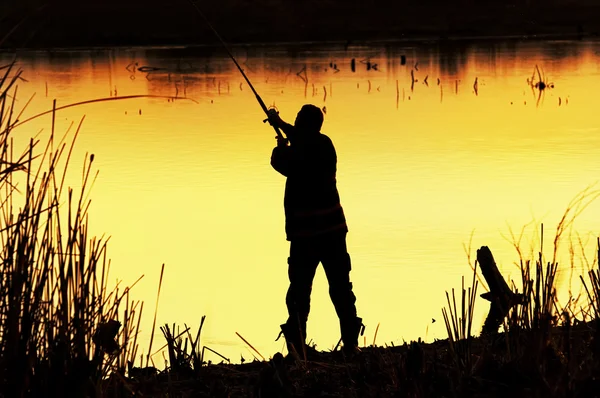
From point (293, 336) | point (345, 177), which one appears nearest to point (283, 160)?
point (293, 336)

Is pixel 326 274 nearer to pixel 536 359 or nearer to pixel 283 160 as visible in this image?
pixel 283 160

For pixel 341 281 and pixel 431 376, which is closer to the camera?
pixel 431 376

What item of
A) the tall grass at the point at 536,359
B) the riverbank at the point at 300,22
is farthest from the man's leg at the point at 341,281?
the riverbank at the point at 300,22

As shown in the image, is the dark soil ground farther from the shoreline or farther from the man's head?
the shoreline

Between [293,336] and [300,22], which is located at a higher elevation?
[300,22]

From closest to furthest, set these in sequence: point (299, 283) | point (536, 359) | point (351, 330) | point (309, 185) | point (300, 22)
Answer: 1. point (536, 359)
2. point (309, 185)
3. point (299, 283)
4. point (351, 330)
5. point (300, 22)

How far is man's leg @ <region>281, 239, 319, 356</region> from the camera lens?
7.36m

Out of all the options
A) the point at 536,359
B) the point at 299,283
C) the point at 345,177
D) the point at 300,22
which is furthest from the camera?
the point at 300,22

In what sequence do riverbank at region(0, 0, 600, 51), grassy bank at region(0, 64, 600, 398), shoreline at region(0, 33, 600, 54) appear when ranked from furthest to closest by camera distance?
riverbank at region(0, 0, 600, 51), shoreline at region(0, 33, 600, 54), grassy bank at region(0, 64, 600, 398)

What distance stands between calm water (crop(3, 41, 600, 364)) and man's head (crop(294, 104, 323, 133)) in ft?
4.04

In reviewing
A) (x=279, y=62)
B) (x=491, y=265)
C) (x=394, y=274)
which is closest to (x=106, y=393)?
(x=491, y=265)

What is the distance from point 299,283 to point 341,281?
23 centimetres

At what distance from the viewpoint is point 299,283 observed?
749 cm

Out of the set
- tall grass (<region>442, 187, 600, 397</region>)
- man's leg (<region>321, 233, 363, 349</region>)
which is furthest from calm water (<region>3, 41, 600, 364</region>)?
man's leg (<region>321, 233, 363, 349</region>)
